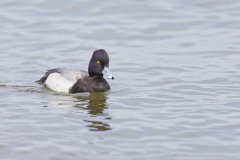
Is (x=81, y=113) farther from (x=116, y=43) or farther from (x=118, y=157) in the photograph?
(x=116, y=43)

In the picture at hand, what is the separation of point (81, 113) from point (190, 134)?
7.00 feet

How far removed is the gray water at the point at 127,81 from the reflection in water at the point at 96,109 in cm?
2

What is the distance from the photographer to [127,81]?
567 inches

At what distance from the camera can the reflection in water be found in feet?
36.6

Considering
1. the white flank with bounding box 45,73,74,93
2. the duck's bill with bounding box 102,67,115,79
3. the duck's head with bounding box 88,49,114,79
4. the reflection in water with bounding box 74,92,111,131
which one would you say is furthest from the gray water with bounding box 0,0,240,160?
the duck's head with bounding box 88,49,114,79

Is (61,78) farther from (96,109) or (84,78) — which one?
(96,109)

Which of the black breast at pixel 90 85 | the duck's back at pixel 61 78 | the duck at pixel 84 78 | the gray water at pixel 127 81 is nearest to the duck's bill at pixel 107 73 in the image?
the duck at pixel 84 78

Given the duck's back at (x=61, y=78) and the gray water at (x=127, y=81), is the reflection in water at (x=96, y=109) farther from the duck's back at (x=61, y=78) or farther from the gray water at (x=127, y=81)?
the duck's back at (x=61, y=78)

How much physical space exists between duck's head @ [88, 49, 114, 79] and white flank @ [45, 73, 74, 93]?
0.49 metres

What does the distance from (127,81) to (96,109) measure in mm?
2079

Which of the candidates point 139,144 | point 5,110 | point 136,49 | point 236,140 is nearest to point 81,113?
point 5,110

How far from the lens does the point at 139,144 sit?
1013 centimetres

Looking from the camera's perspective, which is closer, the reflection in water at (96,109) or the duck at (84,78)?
the reflection in water at (96,109)

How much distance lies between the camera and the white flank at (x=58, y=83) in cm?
1402
